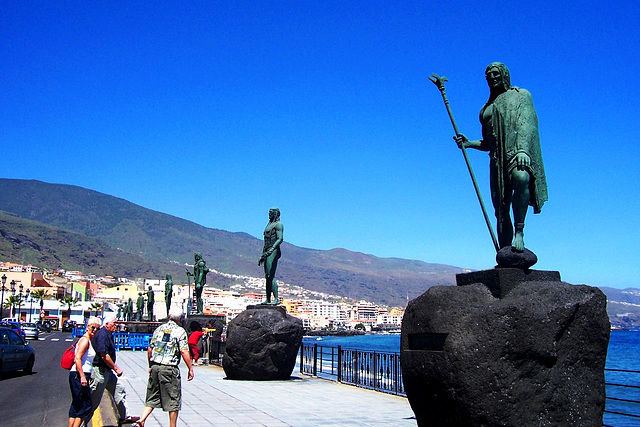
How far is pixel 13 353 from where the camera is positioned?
56.6 ft

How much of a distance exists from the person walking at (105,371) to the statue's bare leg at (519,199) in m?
5.26

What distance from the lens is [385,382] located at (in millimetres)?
13820

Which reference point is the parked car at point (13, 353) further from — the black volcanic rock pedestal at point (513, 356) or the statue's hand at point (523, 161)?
the statue's hand at point (523, 161)

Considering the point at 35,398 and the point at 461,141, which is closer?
the point at 461,141

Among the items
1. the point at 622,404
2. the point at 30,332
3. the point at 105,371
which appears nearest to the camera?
the point at 105,371

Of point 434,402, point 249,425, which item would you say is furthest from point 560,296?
point 249,425

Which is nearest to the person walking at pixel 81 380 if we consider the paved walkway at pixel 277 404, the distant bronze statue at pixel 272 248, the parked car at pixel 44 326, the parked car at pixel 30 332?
the paved walkway at pixel 277 404

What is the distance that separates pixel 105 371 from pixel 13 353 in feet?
35.1

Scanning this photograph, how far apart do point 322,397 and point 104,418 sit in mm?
4178

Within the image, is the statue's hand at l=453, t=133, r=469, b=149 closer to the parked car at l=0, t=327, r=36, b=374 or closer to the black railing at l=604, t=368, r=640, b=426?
the black railing at l=604, t=368, r=640, b=426

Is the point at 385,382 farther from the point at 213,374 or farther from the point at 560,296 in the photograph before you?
the point at 560,296

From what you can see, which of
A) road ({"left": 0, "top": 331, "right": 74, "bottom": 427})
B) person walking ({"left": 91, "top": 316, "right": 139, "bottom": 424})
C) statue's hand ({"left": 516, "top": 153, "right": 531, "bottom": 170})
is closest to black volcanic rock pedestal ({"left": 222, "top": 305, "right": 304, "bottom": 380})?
road ({"left": 0, "top": 331, "right": 74, "bottom": 427})

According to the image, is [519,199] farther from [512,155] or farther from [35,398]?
[35,398]

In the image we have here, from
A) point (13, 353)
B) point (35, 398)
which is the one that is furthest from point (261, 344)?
point (13, 353)
